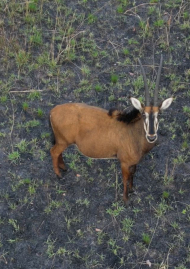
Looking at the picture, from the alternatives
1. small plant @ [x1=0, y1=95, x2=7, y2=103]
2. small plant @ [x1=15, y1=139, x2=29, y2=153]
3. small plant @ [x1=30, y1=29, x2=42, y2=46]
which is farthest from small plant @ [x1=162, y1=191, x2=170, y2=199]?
small plant @ [x1=30, y1=29, x2=42, y2=46]

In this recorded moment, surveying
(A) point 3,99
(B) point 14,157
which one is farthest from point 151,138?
(A) point 3,99

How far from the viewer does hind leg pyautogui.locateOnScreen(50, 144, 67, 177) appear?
7711 mm

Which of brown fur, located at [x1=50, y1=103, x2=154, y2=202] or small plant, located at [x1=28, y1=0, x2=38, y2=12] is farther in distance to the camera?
small plant, located at [x1=28, y1=0, x2=38, y2=12]

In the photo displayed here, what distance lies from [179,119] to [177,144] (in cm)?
73

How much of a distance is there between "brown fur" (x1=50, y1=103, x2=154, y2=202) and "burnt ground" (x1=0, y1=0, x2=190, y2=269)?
28.3 inches

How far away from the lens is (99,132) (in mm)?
7430

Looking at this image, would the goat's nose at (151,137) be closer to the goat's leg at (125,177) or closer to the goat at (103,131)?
the goat at (103,131)

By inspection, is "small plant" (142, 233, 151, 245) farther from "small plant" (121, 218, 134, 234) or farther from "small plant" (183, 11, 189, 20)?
"small plant" (183, 11, 189, 20)

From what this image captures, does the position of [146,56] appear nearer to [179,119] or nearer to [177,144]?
[179,119]

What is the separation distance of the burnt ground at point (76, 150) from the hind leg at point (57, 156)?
0.18 meters

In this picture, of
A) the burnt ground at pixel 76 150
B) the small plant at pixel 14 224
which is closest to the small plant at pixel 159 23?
the burnt ground at pixel 76 150

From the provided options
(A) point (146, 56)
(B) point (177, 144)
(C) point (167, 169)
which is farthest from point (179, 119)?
(A) point (146, 56)

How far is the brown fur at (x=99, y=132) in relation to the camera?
289 inches

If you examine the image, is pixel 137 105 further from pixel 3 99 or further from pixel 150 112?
pixel 3 99
